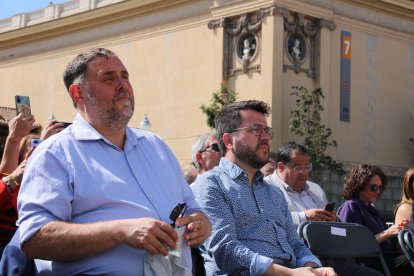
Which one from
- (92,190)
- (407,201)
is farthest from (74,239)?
(407,201)

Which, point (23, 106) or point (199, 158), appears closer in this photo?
point (23, 106)

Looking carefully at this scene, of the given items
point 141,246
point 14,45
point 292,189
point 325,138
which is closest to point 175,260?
point 141,246

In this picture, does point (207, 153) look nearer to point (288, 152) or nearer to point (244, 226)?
point (288, 152)

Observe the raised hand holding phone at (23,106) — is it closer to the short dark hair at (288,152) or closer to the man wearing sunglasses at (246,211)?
the man wearing sunglasses at (246,211)

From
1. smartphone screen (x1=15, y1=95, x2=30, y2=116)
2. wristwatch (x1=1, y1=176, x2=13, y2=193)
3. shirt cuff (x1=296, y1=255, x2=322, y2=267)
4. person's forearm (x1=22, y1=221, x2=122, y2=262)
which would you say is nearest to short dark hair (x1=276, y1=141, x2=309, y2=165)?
shirt cuff (x1=296, y1=255, x2=322, y2=267)

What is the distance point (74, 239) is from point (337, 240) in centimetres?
292

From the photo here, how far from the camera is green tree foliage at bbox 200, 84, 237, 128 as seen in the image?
26.1 metres

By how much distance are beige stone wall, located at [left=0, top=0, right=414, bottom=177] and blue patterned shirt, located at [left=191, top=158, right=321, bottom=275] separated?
21282 mm

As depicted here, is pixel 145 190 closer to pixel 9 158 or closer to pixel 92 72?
pixel 92 72

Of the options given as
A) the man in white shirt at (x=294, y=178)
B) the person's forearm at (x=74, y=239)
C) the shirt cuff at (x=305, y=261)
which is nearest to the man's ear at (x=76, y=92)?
the person's forearm at (x=74, y=239)

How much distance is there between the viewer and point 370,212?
308 inches

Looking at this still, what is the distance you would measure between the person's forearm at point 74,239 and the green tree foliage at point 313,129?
71.2 ft

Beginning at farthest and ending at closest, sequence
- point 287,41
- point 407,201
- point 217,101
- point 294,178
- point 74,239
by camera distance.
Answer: point 287,41
point 217,101
point 407,201
point 294,178
point 74,239

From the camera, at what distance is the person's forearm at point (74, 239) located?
358cm
